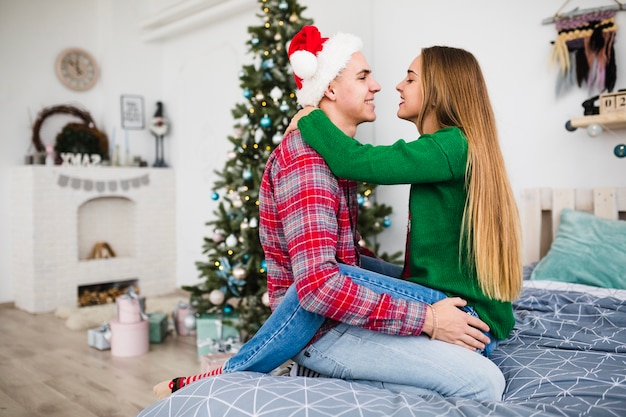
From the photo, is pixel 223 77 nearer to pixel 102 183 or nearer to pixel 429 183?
pixel 102 183

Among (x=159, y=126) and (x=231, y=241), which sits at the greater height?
(x=159, y=126)

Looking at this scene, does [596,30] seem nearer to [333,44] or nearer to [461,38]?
[461,38]

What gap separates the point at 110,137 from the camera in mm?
5410

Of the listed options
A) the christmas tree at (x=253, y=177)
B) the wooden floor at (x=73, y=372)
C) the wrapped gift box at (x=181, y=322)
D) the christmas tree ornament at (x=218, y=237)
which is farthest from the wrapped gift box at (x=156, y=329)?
the christmas tree ornament at (x=218, y=237)

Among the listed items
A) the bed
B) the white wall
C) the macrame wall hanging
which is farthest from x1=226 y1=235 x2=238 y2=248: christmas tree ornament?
the macrame wall hanging

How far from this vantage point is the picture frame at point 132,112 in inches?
215

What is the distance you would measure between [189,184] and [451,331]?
4281mm

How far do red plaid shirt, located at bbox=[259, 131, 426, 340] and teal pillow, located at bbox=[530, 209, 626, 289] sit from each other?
128 cm

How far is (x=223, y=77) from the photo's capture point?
504 cm

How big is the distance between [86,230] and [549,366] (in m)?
4.49

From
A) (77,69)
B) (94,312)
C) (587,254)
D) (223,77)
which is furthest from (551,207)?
(77,69)

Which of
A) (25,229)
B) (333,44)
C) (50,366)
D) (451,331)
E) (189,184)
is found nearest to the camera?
(451,331)

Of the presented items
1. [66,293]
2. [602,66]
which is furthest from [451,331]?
[66,293]

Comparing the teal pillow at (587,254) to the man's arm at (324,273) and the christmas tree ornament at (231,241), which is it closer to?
the man's arm at (324,273)
